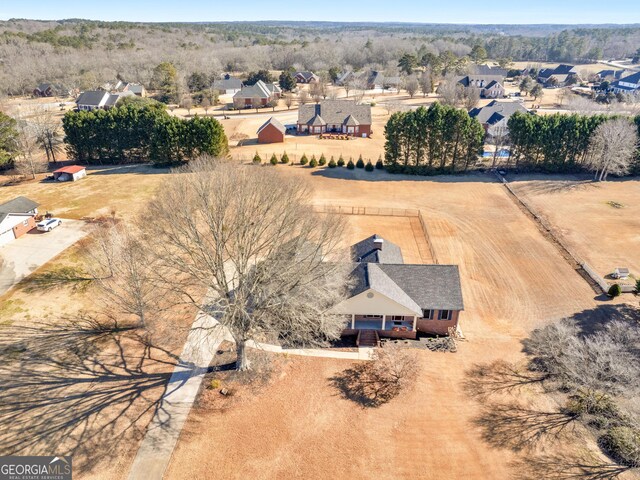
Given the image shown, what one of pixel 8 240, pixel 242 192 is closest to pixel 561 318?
pixel 242 192

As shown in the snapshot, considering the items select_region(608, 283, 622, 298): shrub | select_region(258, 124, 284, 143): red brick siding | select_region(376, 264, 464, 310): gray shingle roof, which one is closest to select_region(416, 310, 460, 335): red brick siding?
select_region(376, 264, 464, 310): gray shingle roof

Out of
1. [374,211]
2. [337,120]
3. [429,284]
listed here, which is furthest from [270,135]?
[429,284]

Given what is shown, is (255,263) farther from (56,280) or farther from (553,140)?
(553,140)

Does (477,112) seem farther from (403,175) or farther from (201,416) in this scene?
(201,416)

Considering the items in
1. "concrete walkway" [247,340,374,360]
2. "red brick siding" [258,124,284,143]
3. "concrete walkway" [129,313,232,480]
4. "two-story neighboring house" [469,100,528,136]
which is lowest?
"concrete walkway" [247,340,374,360]

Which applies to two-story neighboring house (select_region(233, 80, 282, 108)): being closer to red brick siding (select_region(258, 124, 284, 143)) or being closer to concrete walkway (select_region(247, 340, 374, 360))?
red brick siding (select_region(258, 124, 284, 143))
